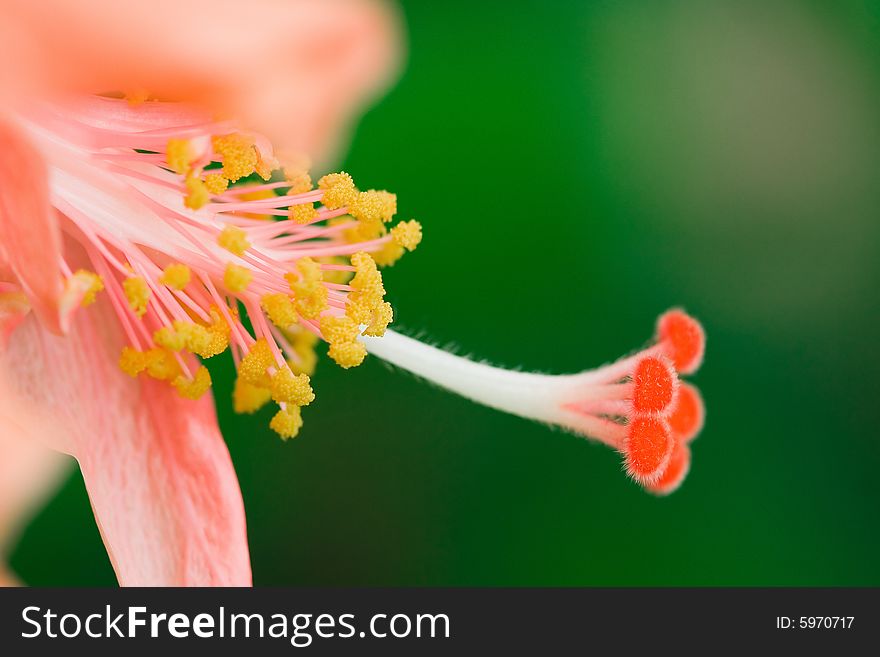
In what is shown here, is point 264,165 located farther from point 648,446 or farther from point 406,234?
point 648,446

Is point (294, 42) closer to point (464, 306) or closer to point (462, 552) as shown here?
point (464, 306)

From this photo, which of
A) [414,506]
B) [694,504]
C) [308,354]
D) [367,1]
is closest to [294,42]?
[367,1]

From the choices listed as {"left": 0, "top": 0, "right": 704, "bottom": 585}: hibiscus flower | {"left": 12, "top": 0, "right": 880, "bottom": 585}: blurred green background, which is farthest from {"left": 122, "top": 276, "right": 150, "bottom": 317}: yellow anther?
{"left": 12, "top": 0, "right": 880, "bottom": 585}: blurred green background

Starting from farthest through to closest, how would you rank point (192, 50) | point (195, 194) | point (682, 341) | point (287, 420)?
point (682, 341), point (287, 420), point (195, 194), point (192, 50)

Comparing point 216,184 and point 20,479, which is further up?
point 216,184

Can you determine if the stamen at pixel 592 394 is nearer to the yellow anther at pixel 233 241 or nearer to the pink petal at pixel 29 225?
the yellow anther at pixel 233 241

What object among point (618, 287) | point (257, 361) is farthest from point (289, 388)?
point (618, 287)
